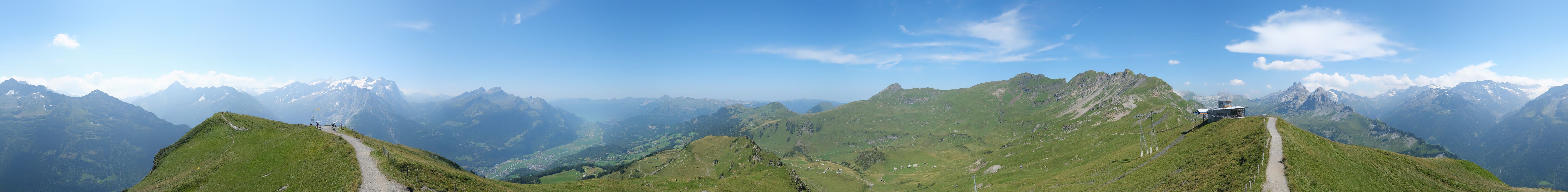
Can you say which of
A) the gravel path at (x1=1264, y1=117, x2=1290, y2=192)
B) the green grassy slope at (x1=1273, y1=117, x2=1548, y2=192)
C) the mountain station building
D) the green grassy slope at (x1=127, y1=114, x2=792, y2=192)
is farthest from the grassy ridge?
the mountain station building

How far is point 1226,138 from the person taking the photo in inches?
3374

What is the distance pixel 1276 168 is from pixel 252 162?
5438 inches

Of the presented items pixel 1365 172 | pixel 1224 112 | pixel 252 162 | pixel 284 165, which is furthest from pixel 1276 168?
pixel 252 162

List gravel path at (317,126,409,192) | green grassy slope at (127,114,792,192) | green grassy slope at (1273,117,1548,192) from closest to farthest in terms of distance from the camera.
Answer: gravel path at (317,126,409,192)
green grassy slope at (1273,117,1548,192)
green grassy slope at (127,114,792,192)

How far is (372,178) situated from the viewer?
55312mm

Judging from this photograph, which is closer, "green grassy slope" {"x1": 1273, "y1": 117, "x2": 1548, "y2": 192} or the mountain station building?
"green grassy slope" {"x1": 1273, "y1": 117, "x2": 1548, "y2": 192}

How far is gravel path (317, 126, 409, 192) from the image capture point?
170 ft

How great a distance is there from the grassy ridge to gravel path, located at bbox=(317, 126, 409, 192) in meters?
0.78

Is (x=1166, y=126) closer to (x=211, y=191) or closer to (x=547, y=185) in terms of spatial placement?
(x=547, y=185)

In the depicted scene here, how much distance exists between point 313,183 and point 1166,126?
244 metres

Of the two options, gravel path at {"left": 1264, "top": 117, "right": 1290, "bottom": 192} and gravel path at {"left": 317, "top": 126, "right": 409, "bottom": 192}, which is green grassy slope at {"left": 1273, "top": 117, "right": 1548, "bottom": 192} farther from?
gravel path at {"left": 317, "top": 126, "right": 409, "bottom": 192}

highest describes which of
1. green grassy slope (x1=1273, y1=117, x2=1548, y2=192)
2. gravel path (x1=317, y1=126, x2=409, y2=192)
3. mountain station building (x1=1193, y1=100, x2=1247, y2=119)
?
mountain station building (x1=1193, y1=100, x2=1247, y2=119)

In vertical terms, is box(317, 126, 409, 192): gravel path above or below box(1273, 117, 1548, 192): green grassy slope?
above

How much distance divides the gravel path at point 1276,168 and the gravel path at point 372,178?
305ft
